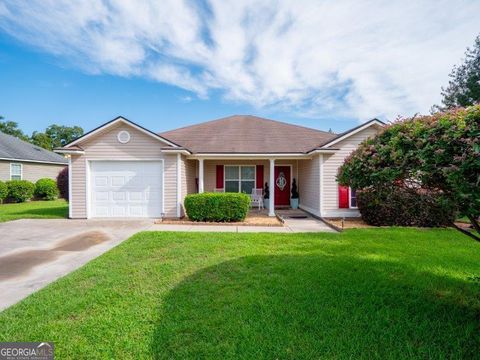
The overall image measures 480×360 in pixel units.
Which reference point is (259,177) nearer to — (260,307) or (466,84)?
(260,307)

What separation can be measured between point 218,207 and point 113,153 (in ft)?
17.1

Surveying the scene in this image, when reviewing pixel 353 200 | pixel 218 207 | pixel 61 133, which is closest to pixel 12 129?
pixel 61 133

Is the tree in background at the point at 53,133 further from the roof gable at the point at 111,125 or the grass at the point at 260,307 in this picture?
the grass at the point at 260,307

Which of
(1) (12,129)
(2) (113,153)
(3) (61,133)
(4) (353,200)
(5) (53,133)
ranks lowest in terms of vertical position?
(4) (353,200)

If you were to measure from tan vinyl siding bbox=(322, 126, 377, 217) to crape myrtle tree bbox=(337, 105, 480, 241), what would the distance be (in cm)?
756

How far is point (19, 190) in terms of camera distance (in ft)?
60.3

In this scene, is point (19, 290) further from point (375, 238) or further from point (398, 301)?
point (375, 238)

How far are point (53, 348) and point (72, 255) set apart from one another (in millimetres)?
3888

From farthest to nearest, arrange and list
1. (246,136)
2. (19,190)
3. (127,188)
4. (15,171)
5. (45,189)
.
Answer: (45,189)
(15,171)
(19,190)
(246,136)
(127,188)

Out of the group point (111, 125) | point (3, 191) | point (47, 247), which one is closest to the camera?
point (47, 247)

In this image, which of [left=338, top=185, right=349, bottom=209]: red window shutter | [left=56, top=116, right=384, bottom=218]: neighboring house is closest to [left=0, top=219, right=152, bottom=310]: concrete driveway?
[left=56, top=116, right=384, bottom=218]: neighboring house

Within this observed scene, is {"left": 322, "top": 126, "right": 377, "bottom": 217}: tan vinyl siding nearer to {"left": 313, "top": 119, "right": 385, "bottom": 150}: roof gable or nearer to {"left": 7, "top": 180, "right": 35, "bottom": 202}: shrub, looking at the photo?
{"left": 313, "top": 119, "right": 385, "bottom": 150}: roof gable

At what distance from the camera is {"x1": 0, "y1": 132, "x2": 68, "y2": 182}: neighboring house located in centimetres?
1914

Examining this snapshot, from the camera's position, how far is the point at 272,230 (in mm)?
8648
